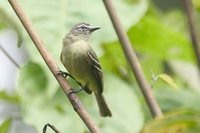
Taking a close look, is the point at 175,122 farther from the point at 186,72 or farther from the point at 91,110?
the point at 186,72

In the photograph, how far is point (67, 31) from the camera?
235cm

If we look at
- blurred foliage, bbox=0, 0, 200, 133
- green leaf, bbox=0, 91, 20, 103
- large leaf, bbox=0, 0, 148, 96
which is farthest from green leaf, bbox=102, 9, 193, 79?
green leaf, bbox=0, 91, 20, 103

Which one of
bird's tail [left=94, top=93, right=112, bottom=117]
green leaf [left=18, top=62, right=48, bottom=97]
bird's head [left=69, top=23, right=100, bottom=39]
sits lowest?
bird's tail [left=94, top=93, right=112, bottom=117]

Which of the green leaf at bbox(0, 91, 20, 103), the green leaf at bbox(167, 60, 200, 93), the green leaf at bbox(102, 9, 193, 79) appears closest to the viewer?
the green leaf at bbox(0, 91, 20, 103)

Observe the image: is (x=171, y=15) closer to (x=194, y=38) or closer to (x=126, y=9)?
(x=126, y=9)

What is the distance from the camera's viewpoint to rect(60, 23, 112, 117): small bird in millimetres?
2355

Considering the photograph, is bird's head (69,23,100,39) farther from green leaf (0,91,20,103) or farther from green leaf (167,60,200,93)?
green leaf (167,60,200,93)

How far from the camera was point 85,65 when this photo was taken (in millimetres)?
2436

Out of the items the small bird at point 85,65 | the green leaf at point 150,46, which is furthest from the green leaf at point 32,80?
the green leaf at point 150,46

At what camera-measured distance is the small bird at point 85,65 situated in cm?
236

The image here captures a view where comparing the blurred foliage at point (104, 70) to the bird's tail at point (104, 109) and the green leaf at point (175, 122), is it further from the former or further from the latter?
the green leaf at point (175, 122)

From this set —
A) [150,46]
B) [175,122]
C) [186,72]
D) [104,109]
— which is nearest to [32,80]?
[104,109]

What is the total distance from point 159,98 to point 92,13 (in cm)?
46

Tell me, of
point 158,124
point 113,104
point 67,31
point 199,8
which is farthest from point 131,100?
point 158,124
